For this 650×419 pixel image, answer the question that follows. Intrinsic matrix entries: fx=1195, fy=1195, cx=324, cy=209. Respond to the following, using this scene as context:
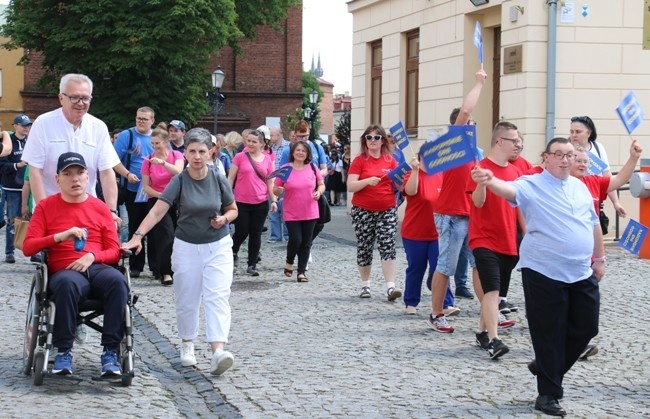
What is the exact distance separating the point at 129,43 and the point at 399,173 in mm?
33499

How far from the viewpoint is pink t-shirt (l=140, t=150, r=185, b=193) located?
1346 cm

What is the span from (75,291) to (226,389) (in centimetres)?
112

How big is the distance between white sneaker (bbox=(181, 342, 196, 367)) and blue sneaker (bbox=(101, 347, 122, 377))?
88 centimetres

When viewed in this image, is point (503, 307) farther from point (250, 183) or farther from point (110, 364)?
point (250, 183)

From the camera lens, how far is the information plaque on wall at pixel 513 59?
19000 mm

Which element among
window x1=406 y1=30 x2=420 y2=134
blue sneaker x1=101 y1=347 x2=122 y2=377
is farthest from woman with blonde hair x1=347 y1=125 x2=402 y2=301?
window x1=406 y1=30 x2=420 y2=134

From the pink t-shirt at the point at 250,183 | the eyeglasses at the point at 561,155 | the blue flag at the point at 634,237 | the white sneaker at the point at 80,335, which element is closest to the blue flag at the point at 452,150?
the eyeglasses at the point at 561,155

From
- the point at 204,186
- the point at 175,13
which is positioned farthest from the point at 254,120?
the point at 204,186

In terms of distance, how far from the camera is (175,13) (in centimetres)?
4306

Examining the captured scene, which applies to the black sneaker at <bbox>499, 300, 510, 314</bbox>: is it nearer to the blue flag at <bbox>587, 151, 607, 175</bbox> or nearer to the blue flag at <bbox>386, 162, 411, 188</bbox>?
the blue flag at <bbox>386, 162, 411, 188</bbox>

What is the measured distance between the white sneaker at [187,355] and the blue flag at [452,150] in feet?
6.79

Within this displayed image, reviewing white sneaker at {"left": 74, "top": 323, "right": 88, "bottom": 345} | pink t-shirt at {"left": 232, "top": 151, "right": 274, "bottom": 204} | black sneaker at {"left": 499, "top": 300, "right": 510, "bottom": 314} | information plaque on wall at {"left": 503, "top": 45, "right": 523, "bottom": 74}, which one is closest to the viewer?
white sneaker at {"left": 74, "top": 323, "right": 88, "bottom": 345}

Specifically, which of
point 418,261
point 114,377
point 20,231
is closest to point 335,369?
point 114,377

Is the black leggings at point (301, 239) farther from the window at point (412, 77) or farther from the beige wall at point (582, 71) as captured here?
the window at point (412, 77)
